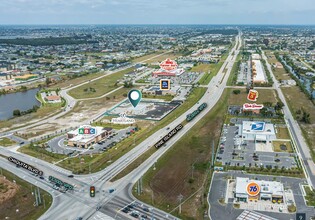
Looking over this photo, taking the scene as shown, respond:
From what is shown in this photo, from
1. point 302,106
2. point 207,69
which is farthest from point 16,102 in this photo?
point 302,106

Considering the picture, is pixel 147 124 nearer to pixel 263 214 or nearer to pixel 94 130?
pixel 94 130

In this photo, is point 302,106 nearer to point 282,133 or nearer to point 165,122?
point 282,133

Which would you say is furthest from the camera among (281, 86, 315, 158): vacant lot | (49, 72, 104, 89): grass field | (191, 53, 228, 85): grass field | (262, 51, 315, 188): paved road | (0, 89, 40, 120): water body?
(191, 53, 228, 85): grass field

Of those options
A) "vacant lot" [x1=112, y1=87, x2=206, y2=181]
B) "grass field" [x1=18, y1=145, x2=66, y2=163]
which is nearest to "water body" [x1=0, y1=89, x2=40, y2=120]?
"grass field" [x1=18, y1=145, x2=66, y2=163]

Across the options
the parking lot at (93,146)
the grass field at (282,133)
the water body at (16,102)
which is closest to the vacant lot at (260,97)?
the grass field at (282,133)

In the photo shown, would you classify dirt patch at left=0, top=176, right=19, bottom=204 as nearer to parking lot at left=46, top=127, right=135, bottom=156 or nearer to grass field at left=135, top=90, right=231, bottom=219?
parking lot at left=46, top=127, right=135, bottom=156

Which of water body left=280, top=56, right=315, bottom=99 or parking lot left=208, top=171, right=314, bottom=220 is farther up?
water body left=280, top=56, right=315, bottom=99
